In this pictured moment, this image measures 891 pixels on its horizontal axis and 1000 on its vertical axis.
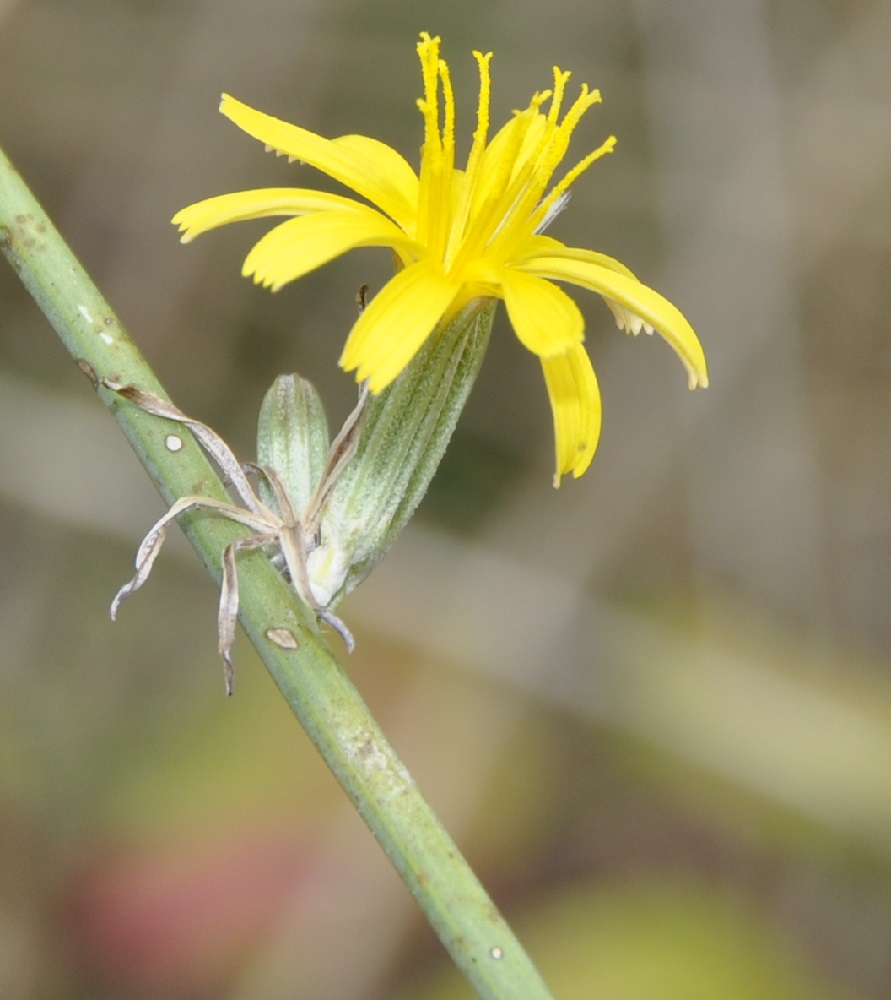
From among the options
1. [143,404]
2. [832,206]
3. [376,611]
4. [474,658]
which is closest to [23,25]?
[376,611]

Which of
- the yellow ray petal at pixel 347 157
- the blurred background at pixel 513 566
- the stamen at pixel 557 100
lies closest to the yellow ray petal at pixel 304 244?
the yellow ray petal at pixel 347 157

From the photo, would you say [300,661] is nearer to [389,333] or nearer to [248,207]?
[389,333]

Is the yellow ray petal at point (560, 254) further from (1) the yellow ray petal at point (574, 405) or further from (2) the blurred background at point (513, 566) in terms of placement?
(2) the blurred background at point (513, 566)

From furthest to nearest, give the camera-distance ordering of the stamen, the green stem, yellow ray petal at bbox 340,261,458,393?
1. the stamen
2. yellow ray petal at bbox 340,261,458,393
3. the green stem

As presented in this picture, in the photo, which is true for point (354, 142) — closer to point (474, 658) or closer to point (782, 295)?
point (474, 658)

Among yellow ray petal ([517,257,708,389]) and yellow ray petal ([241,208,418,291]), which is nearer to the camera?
yellow ray petal ([241,208,418,291])

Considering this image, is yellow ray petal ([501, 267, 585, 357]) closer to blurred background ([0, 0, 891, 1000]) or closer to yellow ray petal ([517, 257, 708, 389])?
yellow ray petal ([517, 257, 708, 389])

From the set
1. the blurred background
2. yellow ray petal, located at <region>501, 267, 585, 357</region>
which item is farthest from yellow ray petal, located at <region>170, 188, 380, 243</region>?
the blurred background
